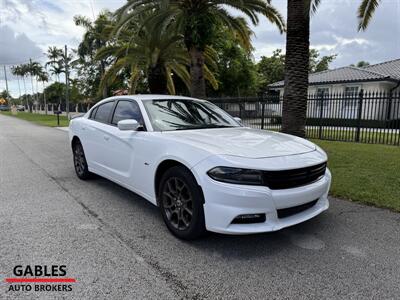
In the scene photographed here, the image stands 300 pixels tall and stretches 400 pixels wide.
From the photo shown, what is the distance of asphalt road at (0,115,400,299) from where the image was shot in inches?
100

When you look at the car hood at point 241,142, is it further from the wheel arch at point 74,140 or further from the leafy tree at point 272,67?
the leafy tree at point 272,67

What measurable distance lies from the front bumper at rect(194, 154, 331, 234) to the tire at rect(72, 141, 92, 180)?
3.67 meters

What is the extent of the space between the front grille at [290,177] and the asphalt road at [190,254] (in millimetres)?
719

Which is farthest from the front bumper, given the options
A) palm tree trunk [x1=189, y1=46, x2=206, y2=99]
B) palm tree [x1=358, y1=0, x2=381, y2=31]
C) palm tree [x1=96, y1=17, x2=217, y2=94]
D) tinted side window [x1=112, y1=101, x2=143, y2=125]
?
palm tree [x1=96, y1=17, x2=217, y2=94]


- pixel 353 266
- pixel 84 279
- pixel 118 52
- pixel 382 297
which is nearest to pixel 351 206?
pixel 353 266

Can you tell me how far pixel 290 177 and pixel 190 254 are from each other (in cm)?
131

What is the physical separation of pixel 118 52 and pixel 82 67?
28.2 metres

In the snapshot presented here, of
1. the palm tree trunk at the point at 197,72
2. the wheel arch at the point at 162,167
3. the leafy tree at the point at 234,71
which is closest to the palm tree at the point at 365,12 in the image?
the palm tree trunk at the point at 197,72

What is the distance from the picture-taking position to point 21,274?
9.12 ft

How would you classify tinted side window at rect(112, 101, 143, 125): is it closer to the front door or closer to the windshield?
the front door

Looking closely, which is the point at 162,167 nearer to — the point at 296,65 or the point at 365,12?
the point at 296,65

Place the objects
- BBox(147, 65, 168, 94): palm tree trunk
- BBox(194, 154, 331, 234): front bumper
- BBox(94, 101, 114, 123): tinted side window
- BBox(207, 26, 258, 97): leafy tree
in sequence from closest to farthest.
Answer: BBox(194, 154, 331, 234): front bumper < BBox(94, 101, 114, 123): tinted side window < BBox(147, 65, 168, 94): palm tree trunk < BBox(207, 26, 258, 97): leafy tree

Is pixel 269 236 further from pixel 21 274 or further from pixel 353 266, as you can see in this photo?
pixel 21 274

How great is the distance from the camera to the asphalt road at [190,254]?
255cm
